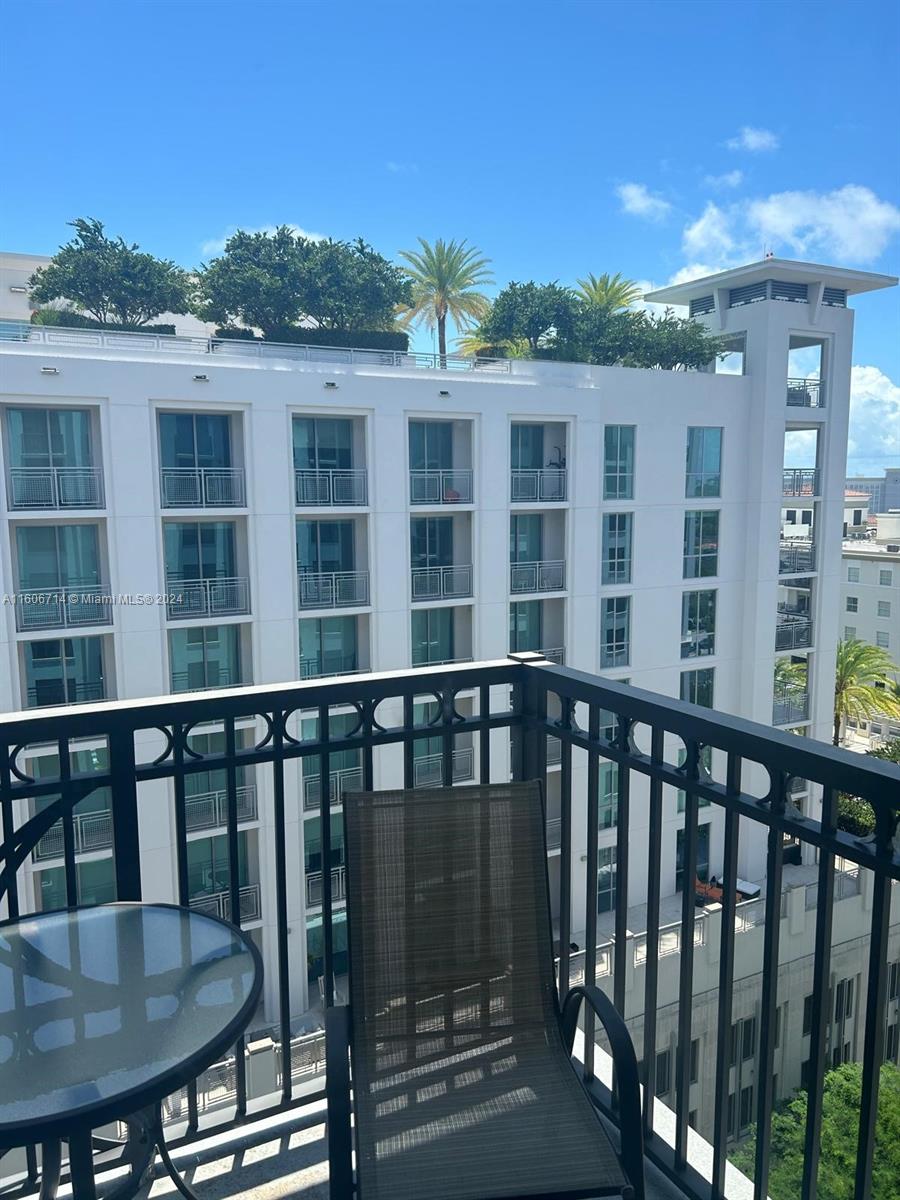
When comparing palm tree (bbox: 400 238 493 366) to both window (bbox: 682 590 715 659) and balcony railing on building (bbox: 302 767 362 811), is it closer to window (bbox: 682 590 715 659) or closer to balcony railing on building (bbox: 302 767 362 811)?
window (bbox: 682 590 715 659)

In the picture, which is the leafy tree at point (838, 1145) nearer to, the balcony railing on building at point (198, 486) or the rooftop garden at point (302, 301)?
the balcony railing on building at point (198, 486)

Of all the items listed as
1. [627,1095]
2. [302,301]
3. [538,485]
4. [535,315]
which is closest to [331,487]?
[538,485]

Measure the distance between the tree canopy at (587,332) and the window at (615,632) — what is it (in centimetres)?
536

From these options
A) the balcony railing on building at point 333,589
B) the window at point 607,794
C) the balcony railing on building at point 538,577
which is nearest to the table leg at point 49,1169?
the balcony railing on building at point 333,589

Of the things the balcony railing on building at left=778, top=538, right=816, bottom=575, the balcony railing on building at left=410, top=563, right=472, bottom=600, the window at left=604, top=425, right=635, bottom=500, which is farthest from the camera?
the balcony railing on building at left=778, top=538, right=816, bottom=575

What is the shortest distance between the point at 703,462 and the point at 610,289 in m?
9.46

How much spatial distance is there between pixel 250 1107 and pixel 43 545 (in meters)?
11.6

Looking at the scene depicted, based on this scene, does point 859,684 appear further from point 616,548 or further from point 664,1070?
point 664,1070

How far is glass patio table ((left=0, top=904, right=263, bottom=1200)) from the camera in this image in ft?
3.41

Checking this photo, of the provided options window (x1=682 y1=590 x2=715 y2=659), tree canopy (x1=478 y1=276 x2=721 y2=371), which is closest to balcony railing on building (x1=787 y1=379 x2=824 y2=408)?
tree canopy (x1=478 y1=276 x2=721 y2=371)

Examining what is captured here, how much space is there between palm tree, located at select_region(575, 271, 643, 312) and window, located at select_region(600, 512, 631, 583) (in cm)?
1013

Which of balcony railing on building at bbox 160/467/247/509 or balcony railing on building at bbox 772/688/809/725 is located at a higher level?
balcony railing on building at bbox 160/467/247/509

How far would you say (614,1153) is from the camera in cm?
128

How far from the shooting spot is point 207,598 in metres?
12.7
